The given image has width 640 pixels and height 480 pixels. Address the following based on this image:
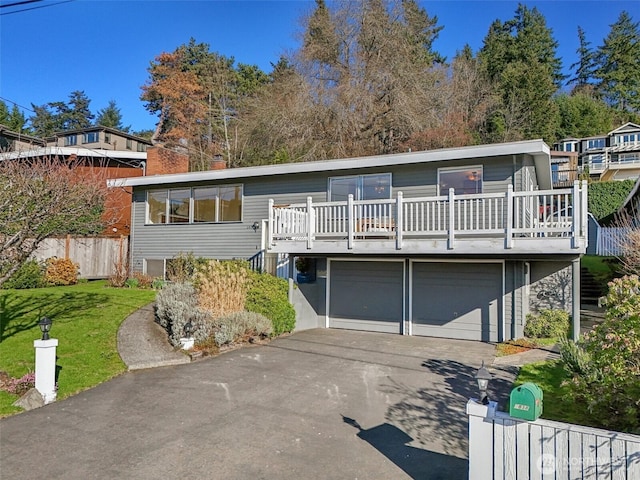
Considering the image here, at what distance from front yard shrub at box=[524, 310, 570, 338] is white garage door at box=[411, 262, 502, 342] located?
75 centimetres

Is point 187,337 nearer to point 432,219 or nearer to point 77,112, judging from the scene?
point 432,219

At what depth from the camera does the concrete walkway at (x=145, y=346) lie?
8117 millimetres

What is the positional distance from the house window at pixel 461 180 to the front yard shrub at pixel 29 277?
43.6 feet

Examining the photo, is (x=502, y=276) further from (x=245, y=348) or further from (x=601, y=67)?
(x=601, y=67)

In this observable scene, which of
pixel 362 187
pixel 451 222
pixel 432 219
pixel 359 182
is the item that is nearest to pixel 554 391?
pixel 451 222

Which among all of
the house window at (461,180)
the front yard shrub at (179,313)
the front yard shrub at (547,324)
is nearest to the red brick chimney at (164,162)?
the front yard shrub at (179,313)

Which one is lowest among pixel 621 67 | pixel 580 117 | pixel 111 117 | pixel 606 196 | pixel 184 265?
pixel 184 265

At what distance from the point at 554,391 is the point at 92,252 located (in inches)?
658

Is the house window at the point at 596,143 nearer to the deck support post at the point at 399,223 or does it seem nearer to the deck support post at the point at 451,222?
the deck support post at the point at 451,222

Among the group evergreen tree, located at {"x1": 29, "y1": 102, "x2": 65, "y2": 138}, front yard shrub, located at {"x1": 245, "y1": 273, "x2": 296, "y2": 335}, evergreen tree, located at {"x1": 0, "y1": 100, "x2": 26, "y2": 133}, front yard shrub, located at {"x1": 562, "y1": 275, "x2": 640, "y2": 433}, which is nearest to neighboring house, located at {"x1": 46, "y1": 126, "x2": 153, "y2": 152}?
evergreen tree, located at {"x1": 0, "y1": 100, "x2": 26, "y2": 133}

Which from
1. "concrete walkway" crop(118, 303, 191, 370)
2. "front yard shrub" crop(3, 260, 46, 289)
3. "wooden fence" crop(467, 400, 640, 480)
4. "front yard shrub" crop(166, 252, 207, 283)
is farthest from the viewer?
"front yard shrub" crop(3, 260, 46, 289)

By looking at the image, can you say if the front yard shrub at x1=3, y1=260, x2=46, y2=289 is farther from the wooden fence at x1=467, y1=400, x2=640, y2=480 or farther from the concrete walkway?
the wooden fence at x1=467, y1=400, x2=640, y2=480

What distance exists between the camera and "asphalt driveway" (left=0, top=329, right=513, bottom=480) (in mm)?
4430

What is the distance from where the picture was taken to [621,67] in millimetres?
45844
